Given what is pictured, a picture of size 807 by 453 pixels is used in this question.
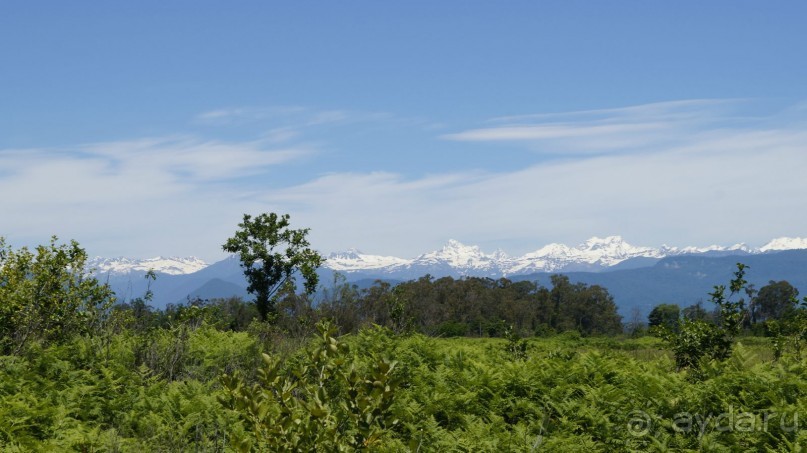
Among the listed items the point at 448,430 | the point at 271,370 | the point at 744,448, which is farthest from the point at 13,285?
the point at 744,448

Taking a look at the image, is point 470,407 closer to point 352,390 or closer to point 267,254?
point 352,390

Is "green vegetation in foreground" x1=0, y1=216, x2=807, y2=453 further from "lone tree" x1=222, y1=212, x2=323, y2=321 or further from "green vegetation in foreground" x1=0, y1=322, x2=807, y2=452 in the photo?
"lone tree" x1=222, y1=212, x2=323, y2=321

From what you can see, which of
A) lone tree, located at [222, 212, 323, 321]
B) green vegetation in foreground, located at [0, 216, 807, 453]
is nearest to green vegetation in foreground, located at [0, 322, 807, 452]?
green vegetation in foreground, located at [0, 216, 807, 453]

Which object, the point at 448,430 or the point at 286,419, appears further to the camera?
the point at 448,430

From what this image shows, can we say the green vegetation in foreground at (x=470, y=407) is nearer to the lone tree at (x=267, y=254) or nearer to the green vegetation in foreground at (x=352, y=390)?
the green vegetation in foreground at (x=352, y=390)

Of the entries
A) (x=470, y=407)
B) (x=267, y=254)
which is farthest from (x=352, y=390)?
(x=267, y=254)

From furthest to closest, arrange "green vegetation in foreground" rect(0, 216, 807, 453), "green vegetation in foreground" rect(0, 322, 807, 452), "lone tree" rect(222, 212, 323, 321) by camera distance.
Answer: "lone tree" rect(222, 212, 323, 321), "green vegetation in foreground" rect(0, 322, 807, 452), "green vegetation in foreground" rect(0, 216, 807, 453)

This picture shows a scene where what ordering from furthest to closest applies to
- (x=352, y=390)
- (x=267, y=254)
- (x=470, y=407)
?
(x=267, y=254) < (x=470, y=407) < (x=352, y=390)

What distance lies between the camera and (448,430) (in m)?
10.0

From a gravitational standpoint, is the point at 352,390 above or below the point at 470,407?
above

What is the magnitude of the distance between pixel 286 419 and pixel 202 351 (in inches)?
414

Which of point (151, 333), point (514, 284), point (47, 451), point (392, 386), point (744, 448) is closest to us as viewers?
point (392, 386)

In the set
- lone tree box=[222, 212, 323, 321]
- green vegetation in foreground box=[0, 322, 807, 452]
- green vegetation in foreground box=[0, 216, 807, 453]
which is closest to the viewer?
green vegetation in foreground box=[0, 216, 807, 453]

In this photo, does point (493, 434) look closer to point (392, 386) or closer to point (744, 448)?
point (744, 448)
